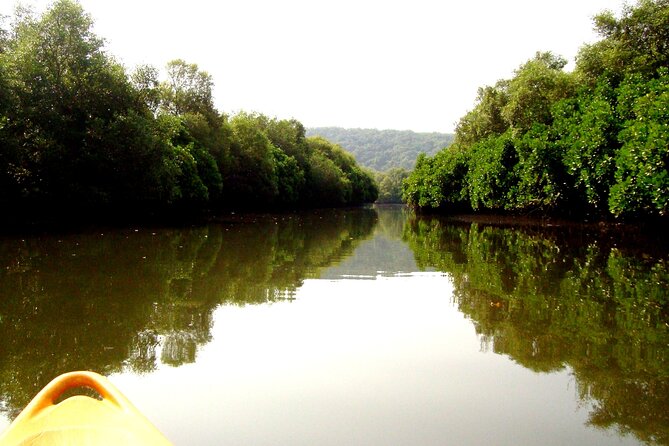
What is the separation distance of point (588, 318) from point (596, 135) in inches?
700

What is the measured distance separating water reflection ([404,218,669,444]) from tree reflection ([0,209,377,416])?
11.6 feet

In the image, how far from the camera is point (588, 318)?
7203mm

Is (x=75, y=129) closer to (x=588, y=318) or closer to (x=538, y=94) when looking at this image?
(x=588, y=318)

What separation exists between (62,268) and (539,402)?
9734 mm

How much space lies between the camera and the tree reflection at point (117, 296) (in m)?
5.29

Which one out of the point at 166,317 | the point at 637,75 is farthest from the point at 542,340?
the point at 637,75

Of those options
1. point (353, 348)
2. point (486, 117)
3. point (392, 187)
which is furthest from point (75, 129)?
point (392, 187)

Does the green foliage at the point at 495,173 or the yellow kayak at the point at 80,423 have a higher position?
the green foliage at the point at 495,173

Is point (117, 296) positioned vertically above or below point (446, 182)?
below

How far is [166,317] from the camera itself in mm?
7098

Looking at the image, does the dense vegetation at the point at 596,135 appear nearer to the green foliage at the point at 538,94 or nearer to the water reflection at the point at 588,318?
the green foliage at the point at 538,94

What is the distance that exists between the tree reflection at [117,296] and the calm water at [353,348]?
4 centimetres

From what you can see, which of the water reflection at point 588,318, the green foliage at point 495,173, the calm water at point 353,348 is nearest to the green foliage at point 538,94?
the green foliage at point 495,173

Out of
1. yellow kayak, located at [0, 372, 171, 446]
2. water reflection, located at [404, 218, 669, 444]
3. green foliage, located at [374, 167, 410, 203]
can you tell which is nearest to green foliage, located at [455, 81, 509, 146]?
water reflection, located at [404, 218, 669, 444]
